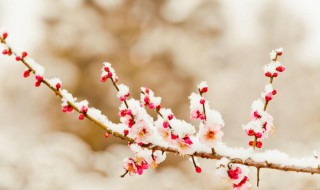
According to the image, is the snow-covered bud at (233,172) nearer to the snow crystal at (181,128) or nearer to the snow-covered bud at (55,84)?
the snow crystal at (181,128)

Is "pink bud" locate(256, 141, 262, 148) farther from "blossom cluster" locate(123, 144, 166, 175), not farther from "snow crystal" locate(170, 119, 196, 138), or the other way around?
"blossom cluster" locate(123, 144, 166, 175)

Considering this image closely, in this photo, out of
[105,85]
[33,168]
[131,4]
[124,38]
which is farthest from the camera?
[131,4]

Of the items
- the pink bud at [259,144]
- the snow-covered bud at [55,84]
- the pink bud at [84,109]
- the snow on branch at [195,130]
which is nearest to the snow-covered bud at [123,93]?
the snow on branch at [195,130]

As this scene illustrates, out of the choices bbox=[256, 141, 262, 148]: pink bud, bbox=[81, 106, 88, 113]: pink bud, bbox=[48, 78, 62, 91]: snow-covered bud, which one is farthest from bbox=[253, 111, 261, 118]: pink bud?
bbox=[48, 78, 62, 91]: snow-covered bud

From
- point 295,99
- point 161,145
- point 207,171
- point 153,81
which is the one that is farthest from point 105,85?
point 161,145

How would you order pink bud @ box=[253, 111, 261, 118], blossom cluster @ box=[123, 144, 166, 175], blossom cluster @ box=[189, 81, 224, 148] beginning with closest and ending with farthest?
blossom cluster @ box=[189, 81, 224, 148] → pink bud @ box=[253, 111, 261, 118] → blossom cluster @ box=[123, 144, 166, 175]

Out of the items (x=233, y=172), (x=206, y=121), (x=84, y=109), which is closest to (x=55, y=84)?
(x=84, y=109)

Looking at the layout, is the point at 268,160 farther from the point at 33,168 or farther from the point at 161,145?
the point at 33,168
